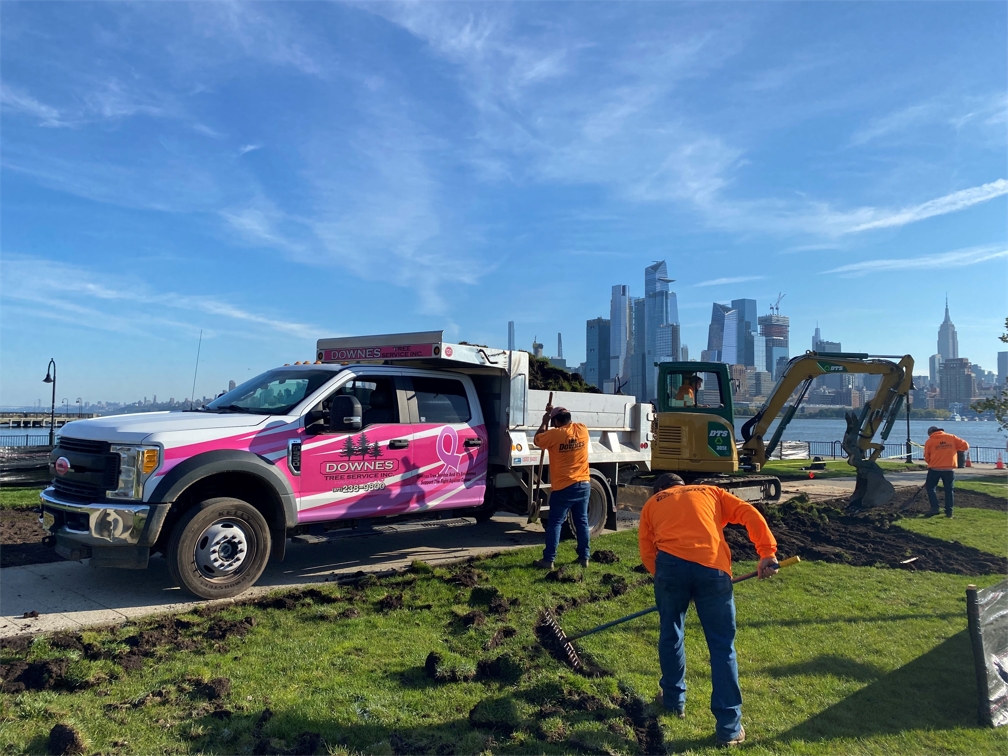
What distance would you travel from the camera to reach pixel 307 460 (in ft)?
22.0

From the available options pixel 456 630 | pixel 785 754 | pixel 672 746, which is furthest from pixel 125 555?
pixel 785 754

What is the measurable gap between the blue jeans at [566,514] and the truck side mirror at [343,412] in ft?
7.99

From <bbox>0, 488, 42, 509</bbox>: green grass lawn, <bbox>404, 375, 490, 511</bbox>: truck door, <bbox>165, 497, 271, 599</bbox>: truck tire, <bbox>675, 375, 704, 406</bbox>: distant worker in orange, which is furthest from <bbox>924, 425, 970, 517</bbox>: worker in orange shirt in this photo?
<bbox>0, 488, 42, 509</bbox>: green grass lawn

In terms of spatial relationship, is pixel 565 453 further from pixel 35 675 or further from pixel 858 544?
pixel 35 675

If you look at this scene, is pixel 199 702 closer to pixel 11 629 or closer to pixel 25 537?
pixel 11 629

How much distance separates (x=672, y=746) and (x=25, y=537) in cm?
833

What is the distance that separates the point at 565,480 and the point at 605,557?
3.77ft

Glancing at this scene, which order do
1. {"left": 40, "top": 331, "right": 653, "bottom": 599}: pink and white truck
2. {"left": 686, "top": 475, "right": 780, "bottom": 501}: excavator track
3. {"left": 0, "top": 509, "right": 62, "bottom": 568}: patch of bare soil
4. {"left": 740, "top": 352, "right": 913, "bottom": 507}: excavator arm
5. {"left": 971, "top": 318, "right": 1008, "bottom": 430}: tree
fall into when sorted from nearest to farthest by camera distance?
{"left": 40, "top": 331, "right": 653, "bottom": 599}: pink and white truck < {"left": 0, "top": 509, "right": 62, "bottom": 568}: patch of bare soil < {"left": 686, "top": 475, "right": 780, "bottom": 501}: excavator track < {"left": 740, "top": 352, "right": 913, "bottom": 507}: excavator arm < {"left": 971, "top": 318, "right": 1008, "bottom": 430}: tree

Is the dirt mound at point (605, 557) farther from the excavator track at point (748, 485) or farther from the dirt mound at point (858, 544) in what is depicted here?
the excavator track at point (748, 485)

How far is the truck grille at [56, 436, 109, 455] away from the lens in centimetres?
594

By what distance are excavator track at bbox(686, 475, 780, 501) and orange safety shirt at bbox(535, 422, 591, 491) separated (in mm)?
4875

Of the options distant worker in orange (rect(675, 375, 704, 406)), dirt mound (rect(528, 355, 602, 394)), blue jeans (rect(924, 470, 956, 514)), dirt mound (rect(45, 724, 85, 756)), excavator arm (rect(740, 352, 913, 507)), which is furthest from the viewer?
excavator arm (rect(740, 352, 913, 507))

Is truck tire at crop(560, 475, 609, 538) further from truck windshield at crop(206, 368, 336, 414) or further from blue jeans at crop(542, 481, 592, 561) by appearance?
truck windshield at crop(206, 368, 336, 414)

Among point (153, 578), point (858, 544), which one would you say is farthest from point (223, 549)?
point (858, 544)
